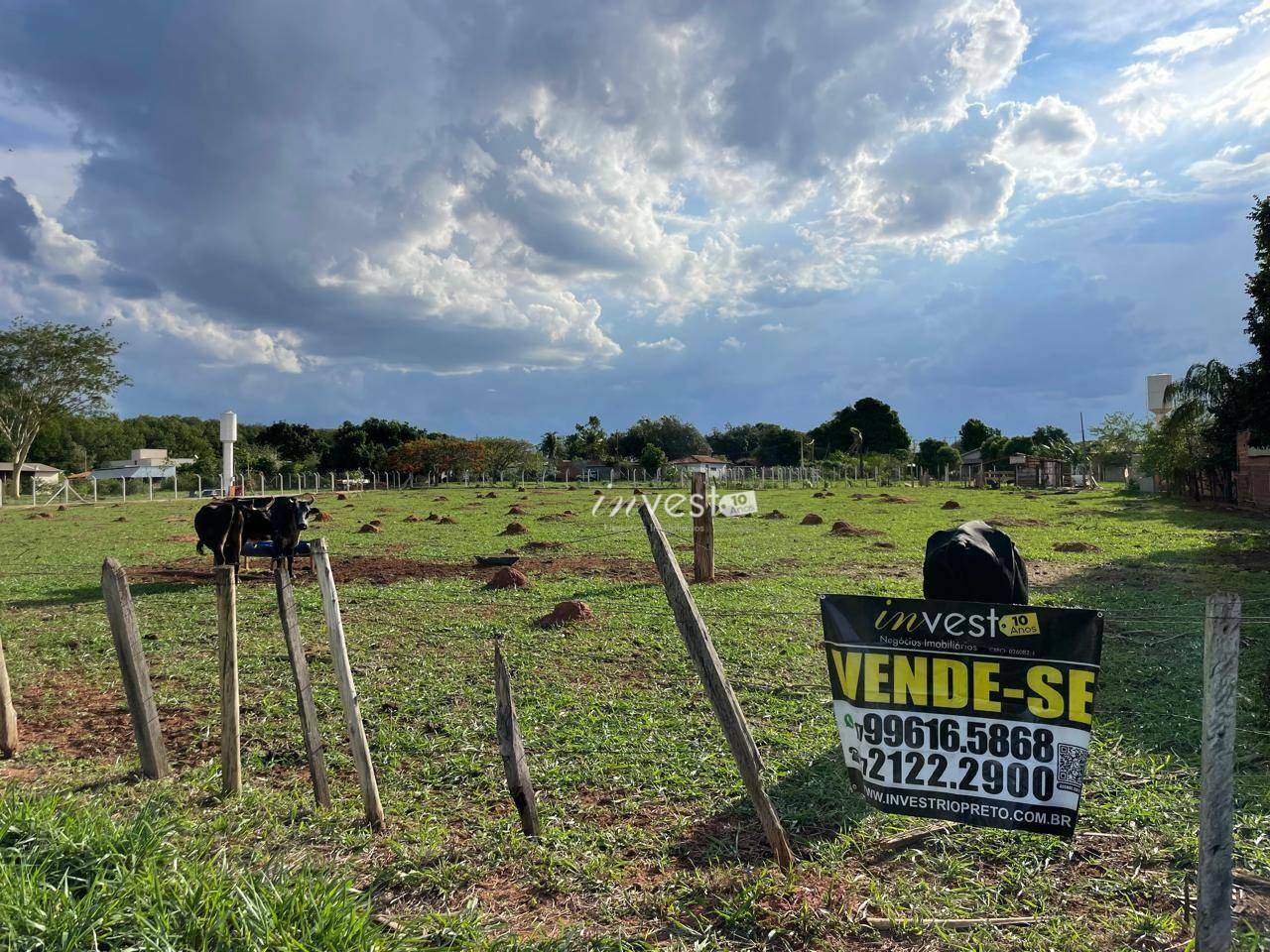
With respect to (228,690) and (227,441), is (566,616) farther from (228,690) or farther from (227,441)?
(227,441)

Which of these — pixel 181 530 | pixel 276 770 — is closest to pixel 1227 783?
pixel 276 770

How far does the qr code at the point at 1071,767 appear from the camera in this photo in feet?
11.3

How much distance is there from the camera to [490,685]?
6.72 metres

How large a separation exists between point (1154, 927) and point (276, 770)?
4.86 meters

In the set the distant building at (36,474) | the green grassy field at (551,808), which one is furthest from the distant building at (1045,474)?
the distant building at (36,474)

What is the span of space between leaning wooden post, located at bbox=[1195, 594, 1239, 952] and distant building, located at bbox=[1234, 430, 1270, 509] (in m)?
27.3

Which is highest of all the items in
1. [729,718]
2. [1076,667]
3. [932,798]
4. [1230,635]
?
[1230,635]

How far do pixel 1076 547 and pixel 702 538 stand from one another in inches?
346

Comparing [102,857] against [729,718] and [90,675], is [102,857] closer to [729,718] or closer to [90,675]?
[729,718]

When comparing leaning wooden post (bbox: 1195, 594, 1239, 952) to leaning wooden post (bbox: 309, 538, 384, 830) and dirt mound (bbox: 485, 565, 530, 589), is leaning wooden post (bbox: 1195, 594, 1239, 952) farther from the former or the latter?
dirt mound (bbox: 485, 565, 530, 589)

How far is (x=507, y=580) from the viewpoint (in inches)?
454

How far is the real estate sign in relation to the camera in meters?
3.41

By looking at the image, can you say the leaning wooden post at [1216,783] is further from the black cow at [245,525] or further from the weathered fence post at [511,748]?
the black cow at [245,525]

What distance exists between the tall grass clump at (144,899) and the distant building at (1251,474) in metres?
29.4
